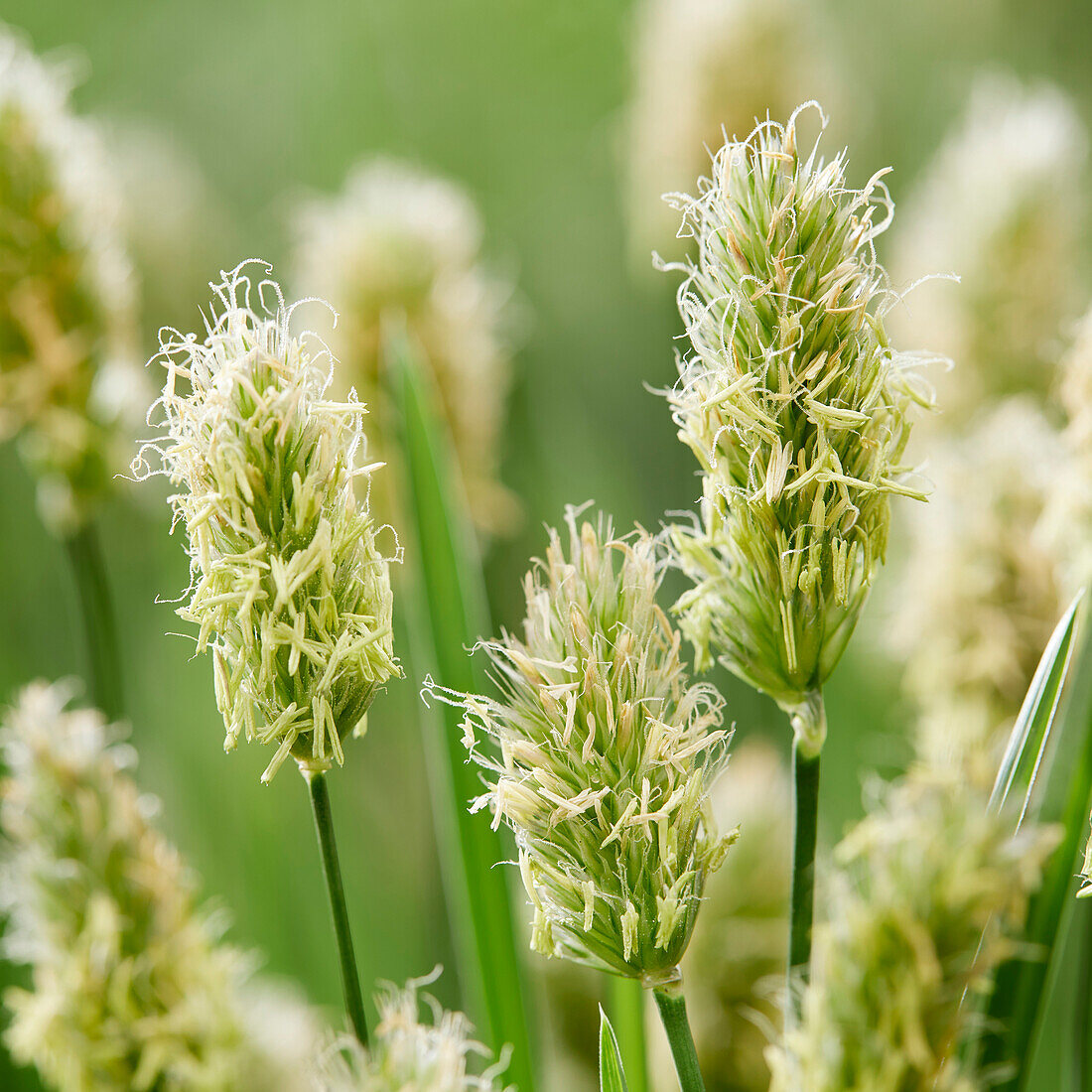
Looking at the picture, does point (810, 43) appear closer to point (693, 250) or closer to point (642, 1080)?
point (693, 250)

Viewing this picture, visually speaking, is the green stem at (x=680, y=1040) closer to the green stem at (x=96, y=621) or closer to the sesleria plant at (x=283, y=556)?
the sesleria plant at (x=283, y=556)

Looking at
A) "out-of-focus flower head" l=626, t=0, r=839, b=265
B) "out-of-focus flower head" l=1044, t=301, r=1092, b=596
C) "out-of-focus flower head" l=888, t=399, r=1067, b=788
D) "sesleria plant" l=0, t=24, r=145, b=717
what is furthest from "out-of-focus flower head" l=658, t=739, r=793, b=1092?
"out-of-focus flower head" l=626, t=0, r=839, b=265

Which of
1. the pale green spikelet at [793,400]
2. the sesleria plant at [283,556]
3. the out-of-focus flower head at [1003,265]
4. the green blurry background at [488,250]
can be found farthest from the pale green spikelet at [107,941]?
the out-of-focus flower head at [1003,265]

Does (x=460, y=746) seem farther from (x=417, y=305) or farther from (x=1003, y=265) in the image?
(x=1003, y=265)

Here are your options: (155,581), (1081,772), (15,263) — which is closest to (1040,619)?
(1081,772)

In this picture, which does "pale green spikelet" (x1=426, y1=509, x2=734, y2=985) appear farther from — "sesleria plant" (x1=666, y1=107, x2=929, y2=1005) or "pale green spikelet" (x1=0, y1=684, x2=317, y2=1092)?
"pale green spikelet" (x1=0, y1=684, x2=317, y2=1092)

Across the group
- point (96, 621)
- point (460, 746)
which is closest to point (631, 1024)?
point (460, 746)
